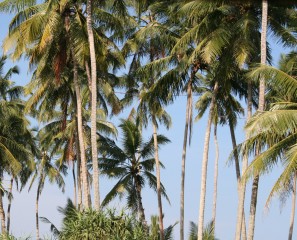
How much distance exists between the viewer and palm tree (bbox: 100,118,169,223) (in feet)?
117

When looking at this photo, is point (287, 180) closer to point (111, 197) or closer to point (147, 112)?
point (147, 112)

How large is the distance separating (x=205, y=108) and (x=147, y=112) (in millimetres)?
5776

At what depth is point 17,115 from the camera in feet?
122

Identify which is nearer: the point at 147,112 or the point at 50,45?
the point at 50,45

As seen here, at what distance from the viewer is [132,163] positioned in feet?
119

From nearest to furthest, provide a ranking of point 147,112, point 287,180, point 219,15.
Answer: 1. point 287,180
2. point 219,15
3. point 147,112

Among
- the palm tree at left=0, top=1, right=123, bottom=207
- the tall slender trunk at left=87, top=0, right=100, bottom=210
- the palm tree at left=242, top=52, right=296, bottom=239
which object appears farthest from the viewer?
the palm tree at left=0, top=1, right=123, bottom=207

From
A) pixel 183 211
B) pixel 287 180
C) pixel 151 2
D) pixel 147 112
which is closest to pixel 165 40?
pixel 151 2

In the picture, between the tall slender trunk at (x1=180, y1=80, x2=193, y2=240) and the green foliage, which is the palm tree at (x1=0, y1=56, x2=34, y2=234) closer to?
the tall slender trunk at (x1=180, y1=80, x2=193, y2=240)

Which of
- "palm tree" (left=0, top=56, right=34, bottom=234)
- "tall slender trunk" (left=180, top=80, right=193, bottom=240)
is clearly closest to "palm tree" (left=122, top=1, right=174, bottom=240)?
"tall slender trunk" (left=180, top=80, right=193, bottom=240)

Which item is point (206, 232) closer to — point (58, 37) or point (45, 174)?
point (58, 37)

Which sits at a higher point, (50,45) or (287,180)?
(50,45)

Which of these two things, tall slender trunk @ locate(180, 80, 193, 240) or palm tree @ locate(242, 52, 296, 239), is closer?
palm tree @ locate(242, 52, 296, 239)

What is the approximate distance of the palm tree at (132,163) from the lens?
35.6m
